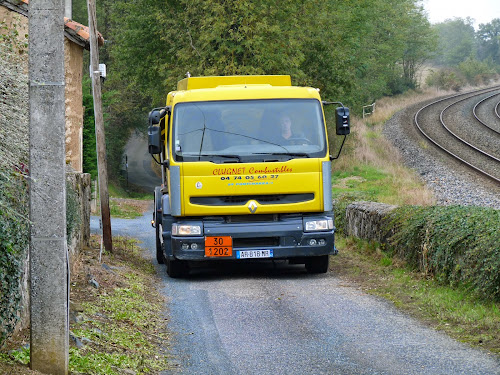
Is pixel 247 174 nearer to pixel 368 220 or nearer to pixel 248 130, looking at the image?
pixel 248 130

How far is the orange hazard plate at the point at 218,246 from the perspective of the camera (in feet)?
39.7

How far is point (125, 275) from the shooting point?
12.5 meters

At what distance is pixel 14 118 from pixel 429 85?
71.1 m

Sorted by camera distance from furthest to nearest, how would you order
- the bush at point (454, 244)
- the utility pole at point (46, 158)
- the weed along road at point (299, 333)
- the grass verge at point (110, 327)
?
the bush at point (454, 244), the weed along road at point (299, 333), the grass verge at point (110, 327), the utility pole at point (46, 158)

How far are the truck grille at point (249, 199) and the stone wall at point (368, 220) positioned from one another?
2.07 m

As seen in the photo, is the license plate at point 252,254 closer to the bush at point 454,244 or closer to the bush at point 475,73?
the bush at point 454,244

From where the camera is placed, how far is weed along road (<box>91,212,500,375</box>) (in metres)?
6.98

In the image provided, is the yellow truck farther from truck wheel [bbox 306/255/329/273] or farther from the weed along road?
the weed along road

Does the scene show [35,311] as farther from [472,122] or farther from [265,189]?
[472,122]

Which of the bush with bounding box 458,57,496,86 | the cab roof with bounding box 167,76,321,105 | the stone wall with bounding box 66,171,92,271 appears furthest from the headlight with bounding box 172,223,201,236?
the bush with bounding box 458,57,496,86

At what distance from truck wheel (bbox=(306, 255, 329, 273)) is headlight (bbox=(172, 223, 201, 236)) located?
2083 millimetres

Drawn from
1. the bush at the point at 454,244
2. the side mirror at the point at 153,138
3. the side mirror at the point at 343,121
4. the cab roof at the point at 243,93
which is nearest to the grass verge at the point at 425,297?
the bush at the point at 454,244

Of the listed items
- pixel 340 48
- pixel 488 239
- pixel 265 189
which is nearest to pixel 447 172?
pixel 340 48

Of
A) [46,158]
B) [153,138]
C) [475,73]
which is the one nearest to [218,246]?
[153,138]
